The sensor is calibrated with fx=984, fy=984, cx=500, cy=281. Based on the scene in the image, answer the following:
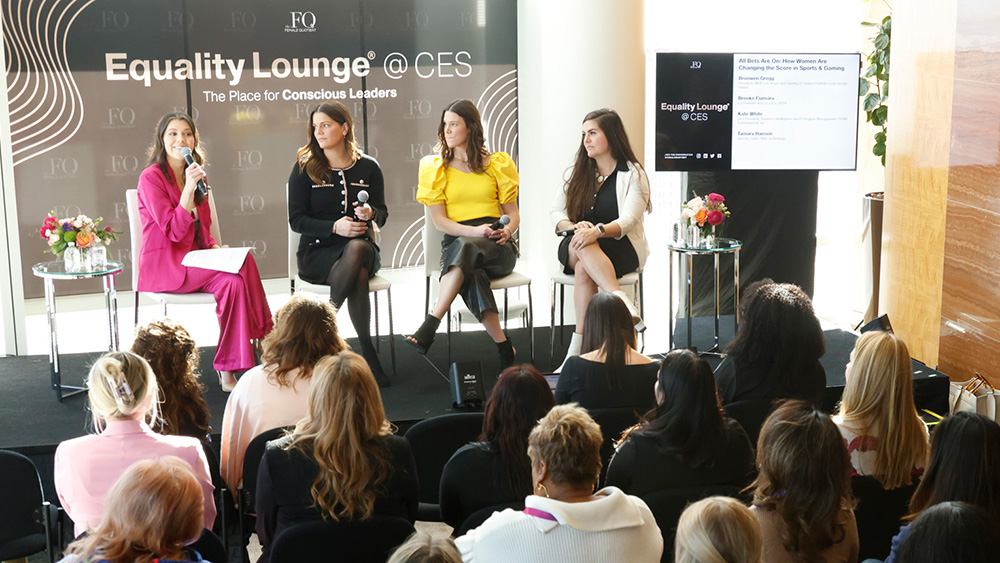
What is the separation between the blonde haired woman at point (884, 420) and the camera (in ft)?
9.21

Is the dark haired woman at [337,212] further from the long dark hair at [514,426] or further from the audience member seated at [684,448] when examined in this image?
the audience member seated at [684,448]

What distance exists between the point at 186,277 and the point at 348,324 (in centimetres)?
250

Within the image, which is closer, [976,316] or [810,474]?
[810,474]

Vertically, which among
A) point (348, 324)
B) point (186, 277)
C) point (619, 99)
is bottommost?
point (348, 324)

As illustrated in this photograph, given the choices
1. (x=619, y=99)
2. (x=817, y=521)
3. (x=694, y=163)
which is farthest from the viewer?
(x=619, y=99)

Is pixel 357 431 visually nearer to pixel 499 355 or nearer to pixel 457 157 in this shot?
pixel 499 355

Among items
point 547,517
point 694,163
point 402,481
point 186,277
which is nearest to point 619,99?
point 694,163

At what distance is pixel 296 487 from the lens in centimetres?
248

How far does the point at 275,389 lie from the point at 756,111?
3.74 m

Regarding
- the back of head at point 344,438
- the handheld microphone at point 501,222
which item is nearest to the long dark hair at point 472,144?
the handheld microphone at point 501,222

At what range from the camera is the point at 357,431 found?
249 cm

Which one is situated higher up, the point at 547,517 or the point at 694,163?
the point at 694,163

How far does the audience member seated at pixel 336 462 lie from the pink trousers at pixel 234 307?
1971mm

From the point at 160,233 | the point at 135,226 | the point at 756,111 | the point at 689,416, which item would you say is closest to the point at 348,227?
the point at 160,233
